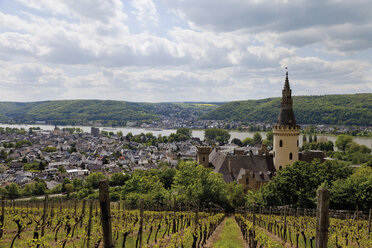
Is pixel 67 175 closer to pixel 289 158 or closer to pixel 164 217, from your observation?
pixel 289 158

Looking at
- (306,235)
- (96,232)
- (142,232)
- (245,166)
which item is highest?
(96,232)

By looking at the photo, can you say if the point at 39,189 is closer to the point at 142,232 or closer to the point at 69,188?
the point at 69,188

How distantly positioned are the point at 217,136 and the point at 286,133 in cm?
12814

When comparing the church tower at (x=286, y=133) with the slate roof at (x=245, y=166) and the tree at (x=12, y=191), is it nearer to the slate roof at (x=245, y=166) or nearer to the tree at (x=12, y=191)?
the slate roof at (x=245, y=166)

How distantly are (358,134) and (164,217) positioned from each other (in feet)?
626

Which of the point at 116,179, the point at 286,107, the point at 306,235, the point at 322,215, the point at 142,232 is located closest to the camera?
the point at 322,215

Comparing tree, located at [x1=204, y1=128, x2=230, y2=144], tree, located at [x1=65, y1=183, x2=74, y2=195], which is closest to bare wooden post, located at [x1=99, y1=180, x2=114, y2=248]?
tree, located at [x1=65, y1=183, x2=74, y2=195]

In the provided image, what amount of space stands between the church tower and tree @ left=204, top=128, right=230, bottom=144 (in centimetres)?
12157

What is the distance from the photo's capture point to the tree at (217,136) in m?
173

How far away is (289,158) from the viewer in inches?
1901

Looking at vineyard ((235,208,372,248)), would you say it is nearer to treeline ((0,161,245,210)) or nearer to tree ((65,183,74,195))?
treeline ((0,161,245,210))

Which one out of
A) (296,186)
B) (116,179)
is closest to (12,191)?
(116,179)

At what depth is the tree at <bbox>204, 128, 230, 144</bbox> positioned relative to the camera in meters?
173

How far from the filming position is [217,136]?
17538 cm
